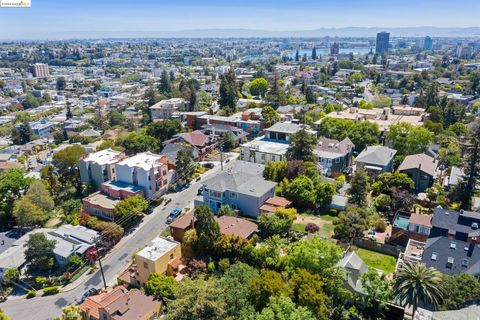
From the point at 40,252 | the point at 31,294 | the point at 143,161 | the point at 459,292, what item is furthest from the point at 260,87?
the point at 459,292

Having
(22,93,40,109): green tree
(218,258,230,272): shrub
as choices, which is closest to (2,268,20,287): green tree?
(218,258,230,272): shrub

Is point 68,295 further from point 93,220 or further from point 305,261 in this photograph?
point 305,261

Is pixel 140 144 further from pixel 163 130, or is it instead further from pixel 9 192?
pixel 9 192

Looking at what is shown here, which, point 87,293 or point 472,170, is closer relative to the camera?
Result: point 87,293

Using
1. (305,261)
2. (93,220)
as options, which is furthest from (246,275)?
(93,220)

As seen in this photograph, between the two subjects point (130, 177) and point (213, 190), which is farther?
point (130, 177)

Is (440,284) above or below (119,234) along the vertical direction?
above

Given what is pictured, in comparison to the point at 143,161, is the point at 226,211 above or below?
below
